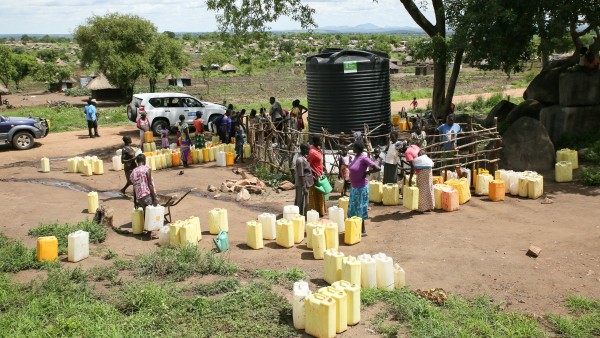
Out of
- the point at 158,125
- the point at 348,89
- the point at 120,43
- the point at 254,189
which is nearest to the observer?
the point at 254,189

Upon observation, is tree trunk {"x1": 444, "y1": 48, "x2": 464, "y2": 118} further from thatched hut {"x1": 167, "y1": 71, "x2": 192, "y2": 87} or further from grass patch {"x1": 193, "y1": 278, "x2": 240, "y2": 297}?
thatched hut {"x1": 167, "y1": 71, "x2": 192, "y2": 87}

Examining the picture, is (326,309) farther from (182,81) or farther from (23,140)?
(182,81)

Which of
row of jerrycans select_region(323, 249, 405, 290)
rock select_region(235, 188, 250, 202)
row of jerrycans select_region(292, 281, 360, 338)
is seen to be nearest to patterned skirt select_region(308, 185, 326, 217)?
rock select_region(235, 188, 250, 202)

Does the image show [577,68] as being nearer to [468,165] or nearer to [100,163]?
[468,165]

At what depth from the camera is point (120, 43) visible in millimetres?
28406

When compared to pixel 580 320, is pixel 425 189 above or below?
above

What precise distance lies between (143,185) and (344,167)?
394 cm

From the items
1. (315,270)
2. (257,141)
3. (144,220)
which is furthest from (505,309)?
(257,141)

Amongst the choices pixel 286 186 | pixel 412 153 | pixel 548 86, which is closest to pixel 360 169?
pixel 412 153

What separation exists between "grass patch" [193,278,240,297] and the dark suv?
45.2 feet

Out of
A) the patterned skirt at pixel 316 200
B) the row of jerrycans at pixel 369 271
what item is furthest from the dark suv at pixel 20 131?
the row of jerrycans at pixel 369 271

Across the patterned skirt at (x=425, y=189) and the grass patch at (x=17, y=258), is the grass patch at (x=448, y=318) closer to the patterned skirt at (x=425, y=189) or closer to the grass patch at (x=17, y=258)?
the patterned skirt at (x=425, y=189)

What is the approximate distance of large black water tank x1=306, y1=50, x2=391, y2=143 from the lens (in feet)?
49.8

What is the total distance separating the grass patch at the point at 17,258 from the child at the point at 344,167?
5.59m
